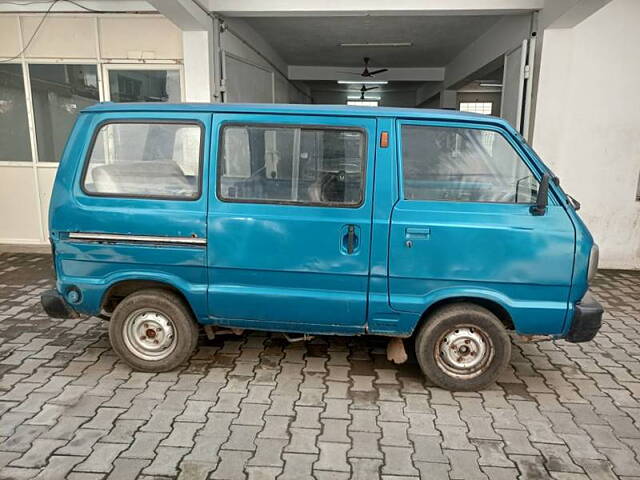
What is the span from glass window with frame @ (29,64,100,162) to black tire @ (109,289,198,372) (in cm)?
477

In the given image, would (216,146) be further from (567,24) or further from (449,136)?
(567,24)

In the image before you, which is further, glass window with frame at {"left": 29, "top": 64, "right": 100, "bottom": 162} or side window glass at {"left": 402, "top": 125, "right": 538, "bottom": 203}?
glass window with frame at {"left": 29, "top": 64, "right": 100, "bottom": 162}

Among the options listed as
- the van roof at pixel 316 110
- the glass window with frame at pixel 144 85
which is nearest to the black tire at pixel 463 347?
the van roof at pixel 316 110

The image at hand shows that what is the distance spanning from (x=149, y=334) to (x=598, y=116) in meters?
6.17

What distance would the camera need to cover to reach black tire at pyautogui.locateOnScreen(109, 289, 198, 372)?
3371mm

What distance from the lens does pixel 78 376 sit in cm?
345

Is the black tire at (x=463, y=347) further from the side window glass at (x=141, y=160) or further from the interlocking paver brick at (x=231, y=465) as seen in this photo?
the side window glass at (x=141, y=160)

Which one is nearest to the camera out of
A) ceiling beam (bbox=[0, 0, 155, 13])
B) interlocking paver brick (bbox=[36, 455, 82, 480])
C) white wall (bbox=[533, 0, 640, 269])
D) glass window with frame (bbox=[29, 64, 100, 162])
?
interlocking paver brick (bbox=[36, 455, 82, 480])

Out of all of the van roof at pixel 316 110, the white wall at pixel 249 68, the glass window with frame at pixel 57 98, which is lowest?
the van roof at pixel 316 110

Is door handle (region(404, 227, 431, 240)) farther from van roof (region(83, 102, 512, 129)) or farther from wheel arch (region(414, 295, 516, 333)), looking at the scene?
van roof (region(83, 102, 512, 129))

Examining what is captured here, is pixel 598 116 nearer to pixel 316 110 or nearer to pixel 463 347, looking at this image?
pixel 463 347

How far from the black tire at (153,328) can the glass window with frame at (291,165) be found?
3.02 ft

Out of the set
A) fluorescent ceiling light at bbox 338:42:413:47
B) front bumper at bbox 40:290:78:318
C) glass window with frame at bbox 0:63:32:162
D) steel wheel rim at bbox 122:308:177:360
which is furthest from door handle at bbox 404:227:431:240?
fluorescent ceiling light at bbox 338:42:413:47

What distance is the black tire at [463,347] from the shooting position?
3143mm
